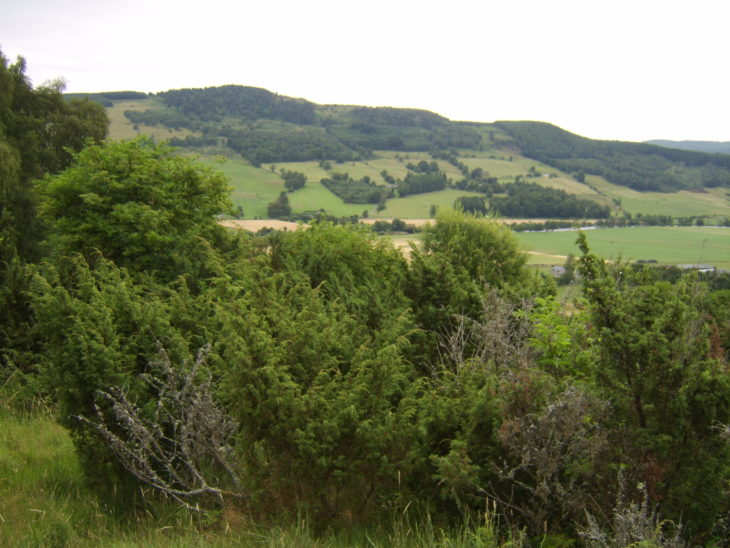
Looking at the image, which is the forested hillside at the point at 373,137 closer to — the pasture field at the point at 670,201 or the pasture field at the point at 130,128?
the pasture field at the point at 130,128

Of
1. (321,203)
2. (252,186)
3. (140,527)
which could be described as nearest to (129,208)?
(140,527)

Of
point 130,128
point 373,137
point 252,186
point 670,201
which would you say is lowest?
point 252,186

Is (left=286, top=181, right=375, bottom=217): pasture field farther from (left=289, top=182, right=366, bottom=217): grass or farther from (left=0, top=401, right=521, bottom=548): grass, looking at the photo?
(left=0, top=401, right=521, bottom=548): grass

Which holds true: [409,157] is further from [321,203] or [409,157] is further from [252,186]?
[321,203]

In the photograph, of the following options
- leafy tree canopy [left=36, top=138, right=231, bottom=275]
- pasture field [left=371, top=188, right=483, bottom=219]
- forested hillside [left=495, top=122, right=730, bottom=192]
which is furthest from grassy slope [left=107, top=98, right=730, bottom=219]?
leafy tree canopy [left=36, top=138, right=231, bottom=275]

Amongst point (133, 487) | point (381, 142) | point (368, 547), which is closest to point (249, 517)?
point (368, 547)

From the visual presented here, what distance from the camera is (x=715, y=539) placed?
405 centimetres

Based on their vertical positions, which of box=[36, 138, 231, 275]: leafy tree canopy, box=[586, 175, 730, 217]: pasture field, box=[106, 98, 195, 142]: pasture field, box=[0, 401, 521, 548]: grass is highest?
box=[106, 98, 195, 142]: pasture field

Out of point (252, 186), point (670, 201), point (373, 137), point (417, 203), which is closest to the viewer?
point (417, 203)

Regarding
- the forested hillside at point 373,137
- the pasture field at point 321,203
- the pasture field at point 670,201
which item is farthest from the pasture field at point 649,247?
the forested hillside at point 373,137

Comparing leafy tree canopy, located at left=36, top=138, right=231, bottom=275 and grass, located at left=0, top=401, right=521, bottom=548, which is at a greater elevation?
leafy tree canopy, located at left=36, top=138, right=231, bottom=275

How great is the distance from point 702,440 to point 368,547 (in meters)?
2.55

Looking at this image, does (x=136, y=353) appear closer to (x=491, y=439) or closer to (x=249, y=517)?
(x=249, y=517)

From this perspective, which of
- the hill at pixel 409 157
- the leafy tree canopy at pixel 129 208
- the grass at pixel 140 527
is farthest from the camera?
the hill at pixel 409 157
